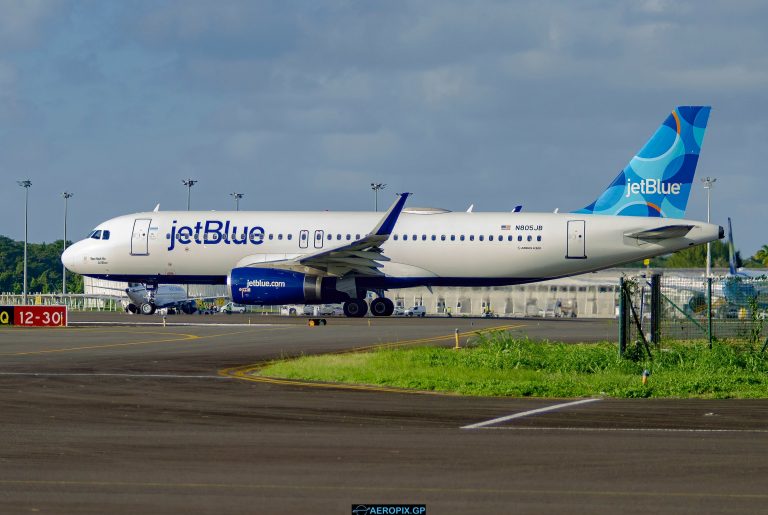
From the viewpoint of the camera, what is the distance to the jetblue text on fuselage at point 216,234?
56562 millimetres

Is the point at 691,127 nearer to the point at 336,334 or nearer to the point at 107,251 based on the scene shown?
the point at 336,334

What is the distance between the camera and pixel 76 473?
12266 mm

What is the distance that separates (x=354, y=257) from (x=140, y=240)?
11.5m

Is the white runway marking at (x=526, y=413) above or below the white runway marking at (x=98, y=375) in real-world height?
below

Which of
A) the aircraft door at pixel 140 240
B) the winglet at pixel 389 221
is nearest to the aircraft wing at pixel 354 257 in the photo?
the winglet at pixel 389 221

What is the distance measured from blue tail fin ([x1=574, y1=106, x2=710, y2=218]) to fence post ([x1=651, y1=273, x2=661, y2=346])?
25981 mm

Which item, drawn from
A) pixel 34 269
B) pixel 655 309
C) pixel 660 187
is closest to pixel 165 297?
pixel 660 187

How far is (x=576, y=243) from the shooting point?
2192 inches

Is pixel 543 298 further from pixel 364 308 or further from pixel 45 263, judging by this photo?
pixel 45 263

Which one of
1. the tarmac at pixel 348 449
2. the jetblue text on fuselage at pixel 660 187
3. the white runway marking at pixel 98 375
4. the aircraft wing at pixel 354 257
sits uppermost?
the jetblue text on fuselage at pixel 660 187

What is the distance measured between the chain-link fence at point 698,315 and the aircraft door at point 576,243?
19.0 metres

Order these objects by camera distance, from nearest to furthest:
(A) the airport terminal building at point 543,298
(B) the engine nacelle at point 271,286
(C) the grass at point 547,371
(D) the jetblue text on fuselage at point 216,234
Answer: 1. (C) the grass at point 547,371
2. (B) the engine nacelle at point 271,286
3. (D) the jetblue text on fuselage at point 216,234
4. (A) the airport terminal building at point 543,298

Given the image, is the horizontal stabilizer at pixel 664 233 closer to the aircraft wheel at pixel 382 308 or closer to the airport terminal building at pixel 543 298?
the aircraft wheel at pixel 382 308

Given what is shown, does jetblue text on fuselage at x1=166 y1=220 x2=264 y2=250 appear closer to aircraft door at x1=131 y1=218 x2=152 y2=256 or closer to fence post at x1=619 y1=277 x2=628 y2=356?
aircraft door at x1=131 y1=218 x2=152 y2=256
